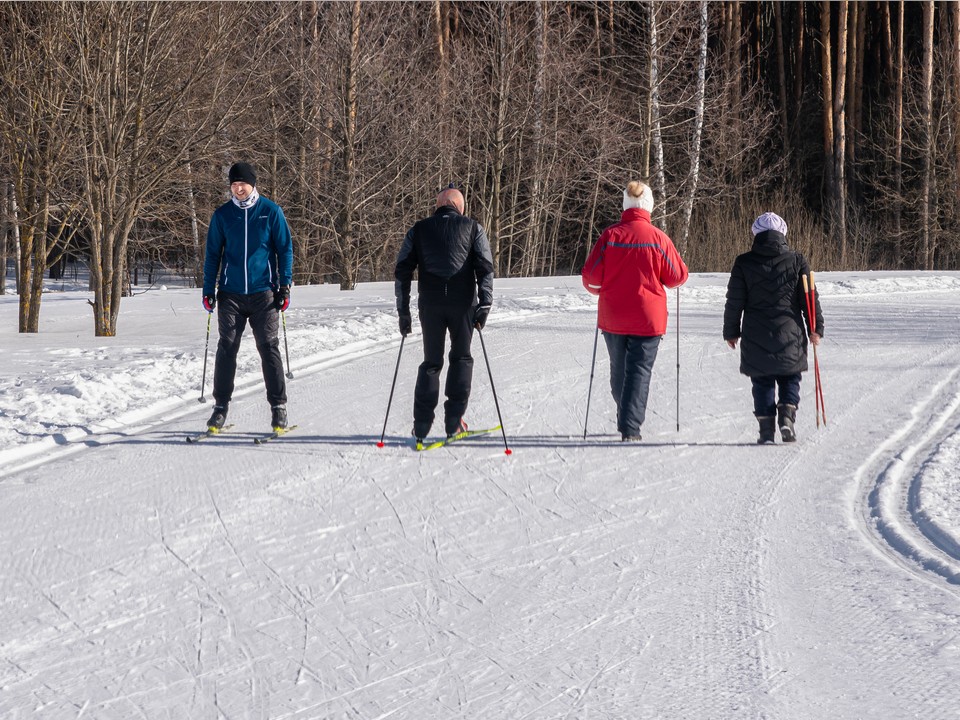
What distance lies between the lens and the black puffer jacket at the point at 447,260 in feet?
24.6

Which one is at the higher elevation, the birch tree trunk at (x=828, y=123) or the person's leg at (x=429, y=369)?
the birch tree trunk at (x=828, y=123)

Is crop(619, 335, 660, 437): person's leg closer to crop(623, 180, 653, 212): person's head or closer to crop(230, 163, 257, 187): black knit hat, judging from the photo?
crop(623, 180, 653, 212): person's head

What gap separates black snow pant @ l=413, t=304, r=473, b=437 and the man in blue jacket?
109 cm

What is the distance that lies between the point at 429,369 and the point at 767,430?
98.2 inches

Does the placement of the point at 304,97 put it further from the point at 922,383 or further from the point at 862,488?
the point at 862,488

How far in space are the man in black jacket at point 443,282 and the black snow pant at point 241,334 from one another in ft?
3.44

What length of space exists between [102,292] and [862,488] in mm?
11883

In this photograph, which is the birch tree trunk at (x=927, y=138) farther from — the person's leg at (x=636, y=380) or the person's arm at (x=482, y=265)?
the person's arm at (x=482, y=265)

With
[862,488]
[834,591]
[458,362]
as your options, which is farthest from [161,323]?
[834,591]

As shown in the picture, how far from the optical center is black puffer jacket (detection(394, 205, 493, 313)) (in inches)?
295

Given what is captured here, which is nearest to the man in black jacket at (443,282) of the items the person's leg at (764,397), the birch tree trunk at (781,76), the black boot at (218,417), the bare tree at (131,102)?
the black boot at (218,417)

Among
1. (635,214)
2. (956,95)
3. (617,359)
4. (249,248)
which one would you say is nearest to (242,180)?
(249,248)

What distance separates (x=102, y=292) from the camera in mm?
15719

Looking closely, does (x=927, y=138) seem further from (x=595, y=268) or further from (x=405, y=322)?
(x=405, y=322)
